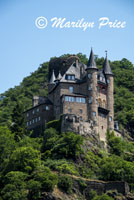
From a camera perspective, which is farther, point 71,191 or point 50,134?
point 50,134

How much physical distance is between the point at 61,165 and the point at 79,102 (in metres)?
15.4

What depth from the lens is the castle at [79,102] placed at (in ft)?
331

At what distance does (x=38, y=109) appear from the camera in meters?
109

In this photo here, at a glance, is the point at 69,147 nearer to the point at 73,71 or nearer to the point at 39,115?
the point at 39,115

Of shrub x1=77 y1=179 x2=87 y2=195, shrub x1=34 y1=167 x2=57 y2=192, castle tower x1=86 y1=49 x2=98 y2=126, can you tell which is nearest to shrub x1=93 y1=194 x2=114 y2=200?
shrub x1=77 y1=179 x2=87 y2=195

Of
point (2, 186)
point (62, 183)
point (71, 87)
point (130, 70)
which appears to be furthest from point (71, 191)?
point (130, 70)

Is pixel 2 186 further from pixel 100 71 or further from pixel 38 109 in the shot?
pixel 100 71

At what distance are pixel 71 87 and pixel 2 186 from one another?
1013 inches

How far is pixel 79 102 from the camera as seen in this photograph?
102062 mm

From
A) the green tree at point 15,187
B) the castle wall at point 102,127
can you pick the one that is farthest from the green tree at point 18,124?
the green tree at point 15,187

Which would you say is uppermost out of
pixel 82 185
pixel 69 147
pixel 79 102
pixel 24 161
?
pixel 79 102

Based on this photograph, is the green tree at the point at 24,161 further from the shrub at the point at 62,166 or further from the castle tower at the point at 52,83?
the castle tower at the point at 52,83

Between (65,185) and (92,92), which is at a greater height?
(92,92)

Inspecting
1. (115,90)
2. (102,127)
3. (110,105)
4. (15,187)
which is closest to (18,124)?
(102,127)
